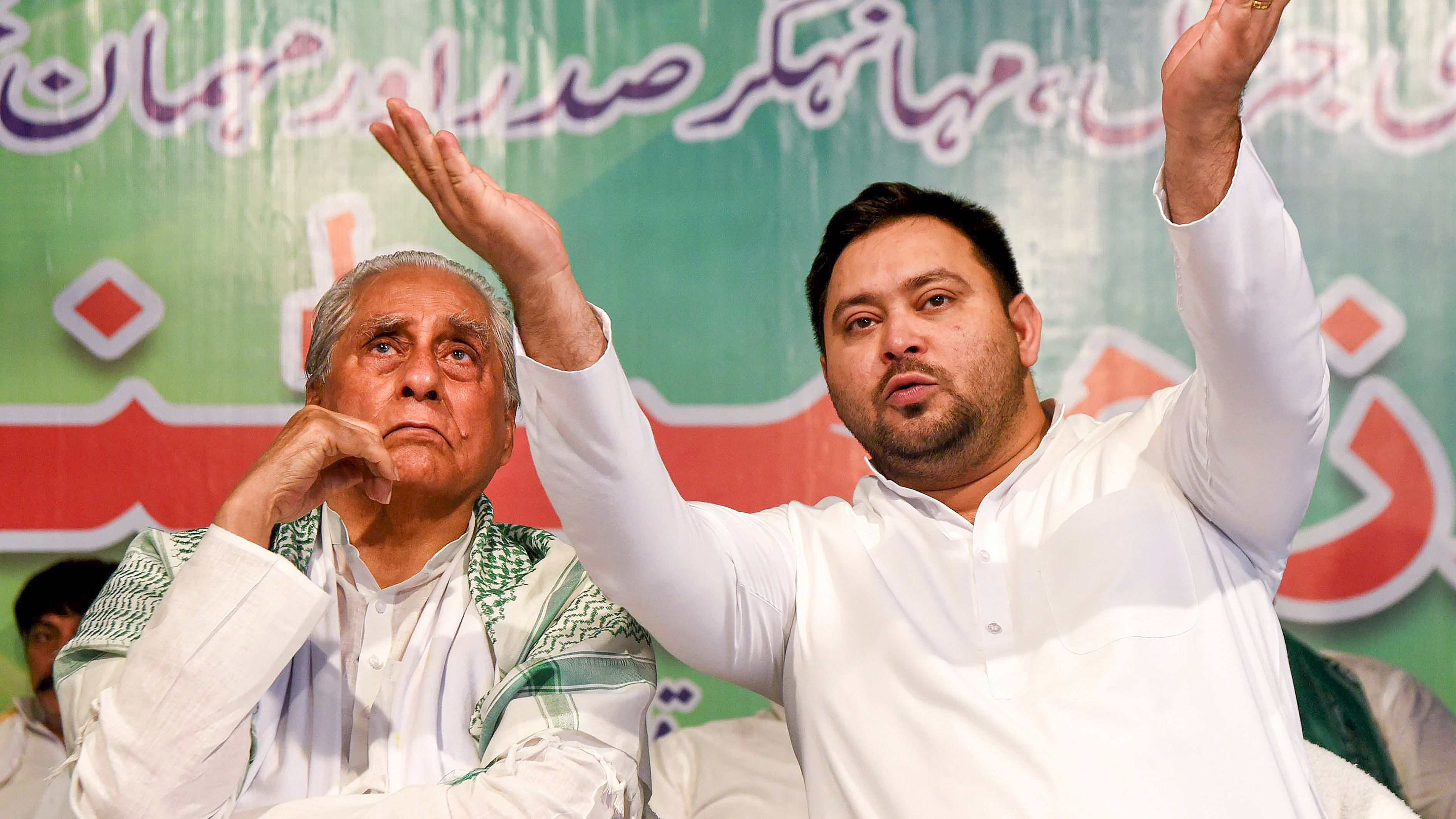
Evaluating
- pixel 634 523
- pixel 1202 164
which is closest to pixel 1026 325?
pixel 1202 164

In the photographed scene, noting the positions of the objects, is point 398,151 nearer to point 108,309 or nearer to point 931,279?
point 931,279

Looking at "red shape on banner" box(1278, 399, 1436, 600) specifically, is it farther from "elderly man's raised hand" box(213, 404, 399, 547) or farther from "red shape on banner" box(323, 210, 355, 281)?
"red shape on banner" box(323, 210, 355, 281)

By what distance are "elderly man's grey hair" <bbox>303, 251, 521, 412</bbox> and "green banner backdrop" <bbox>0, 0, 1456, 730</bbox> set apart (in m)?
0.91

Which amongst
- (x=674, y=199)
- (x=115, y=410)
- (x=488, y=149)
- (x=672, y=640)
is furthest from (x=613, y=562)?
(x=115, y=410)

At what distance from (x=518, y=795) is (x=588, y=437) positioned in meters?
0.48

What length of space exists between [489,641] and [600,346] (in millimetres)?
576

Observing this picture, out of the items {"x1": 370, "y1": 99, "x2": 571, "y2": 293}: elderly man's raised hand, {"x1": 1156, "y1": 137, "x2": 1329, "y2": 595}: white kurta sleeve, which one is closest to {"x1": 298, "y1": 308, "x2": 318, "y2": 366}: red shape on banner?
{"x1": 370, "y1": 99, "x2": 571, "y2": 293}: elderly man's raised hand

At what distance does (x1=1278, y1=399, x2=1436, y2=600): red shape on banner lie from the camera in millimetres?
2826

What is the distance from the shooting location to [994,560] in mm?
1819

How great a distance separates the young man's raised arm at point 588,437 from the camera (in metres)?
1.45

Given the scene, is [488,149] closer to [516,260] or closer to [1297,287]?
[516,260]

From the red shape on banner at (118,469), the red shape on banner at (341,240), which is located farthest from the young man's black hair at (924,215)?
the red shape on banner at (118,469)

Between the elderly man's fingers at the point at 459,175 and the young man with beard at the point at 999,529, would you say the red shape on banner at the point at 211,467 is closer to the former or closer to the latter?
the young man with beard at the point at 999,529

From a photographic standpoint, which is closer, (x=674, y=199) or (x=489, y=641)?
(x=489, y=641)
